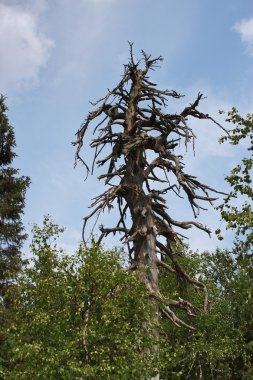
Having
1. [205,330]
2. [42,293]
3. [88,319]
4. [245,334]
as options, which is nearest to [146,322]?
[88,319]

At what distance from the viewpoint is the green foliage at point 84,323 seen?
11.6 m

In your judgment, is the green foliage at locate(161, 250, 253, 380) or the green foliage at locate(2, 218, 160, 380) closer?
the green foliage at locate(2, 218, 160, 380)

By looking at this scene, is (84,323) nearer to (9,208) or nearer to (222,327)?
(9,208)

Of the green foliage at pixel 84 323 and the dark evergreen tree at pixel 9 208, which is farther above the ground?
the dark evergreen tree at pixel 9 208

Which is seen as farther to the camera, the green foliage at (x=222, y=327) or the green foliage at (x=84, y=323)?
the green foliage at (x=222, y=327)

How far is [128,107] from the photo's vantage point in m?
18.4

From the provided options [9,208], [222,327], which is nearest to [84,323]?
[9,208]

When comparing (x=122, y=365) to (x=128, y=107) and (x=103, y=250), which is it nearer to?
(x=103, y=250)

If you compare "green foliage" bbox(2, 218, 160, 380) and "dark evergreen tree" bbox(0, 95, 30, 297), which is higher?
"dark evergreen tree" bbox(0, 95, 30, 297)

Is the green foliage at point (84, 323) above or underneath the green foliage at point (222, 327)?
underneath

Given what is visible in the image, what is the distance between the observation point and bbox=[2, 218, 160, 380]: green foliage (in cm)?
1159

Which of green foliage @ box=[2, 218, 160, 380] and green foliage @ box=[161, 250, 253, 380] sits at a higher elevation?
green foliage @ box=[161, 250, 253, 380]

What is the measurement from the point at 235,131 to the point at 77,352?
10946 millimetres

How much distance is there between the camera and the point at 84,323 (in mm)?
12266
